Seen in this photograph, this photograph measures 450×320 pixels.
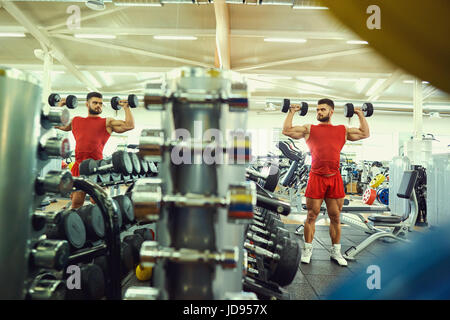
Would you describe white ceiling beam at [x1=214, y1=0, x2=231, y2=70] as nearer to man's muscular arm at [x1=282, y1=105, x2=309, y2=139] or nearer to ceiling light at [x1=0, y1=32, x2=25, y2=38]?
man's muscular arm at [x1=282, y1=105, x2=309, y2=139]

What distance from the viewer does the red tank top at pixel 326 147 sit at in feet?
9.04

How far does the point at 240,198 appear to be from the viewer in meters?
0.55

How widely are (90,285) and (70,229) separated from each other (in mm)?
322

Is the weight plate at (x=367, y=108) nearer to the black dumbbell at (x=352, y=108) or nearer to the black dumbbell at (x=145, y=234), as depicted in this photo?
the black dumbbell at (x=352, y=108)

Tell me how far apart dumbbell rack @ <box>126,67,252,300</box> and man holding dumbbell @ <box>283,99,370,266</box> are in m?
2.29

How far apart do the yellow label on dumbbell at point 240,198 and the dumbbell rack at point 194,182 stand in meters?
0.05

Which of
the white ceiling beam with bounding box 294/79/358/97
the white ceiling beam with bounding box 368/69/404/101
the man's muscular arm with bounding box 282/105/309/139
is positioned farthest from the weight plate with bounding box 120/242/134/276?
the white ceiling beam with bounding box 294/79/358/97

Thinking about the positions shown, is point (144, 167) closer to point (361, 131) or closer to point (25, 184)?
point (25, 184)

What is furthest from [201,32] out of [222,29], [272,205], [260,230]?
[272,205]

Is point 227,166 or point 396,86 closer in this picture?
point 227,166
